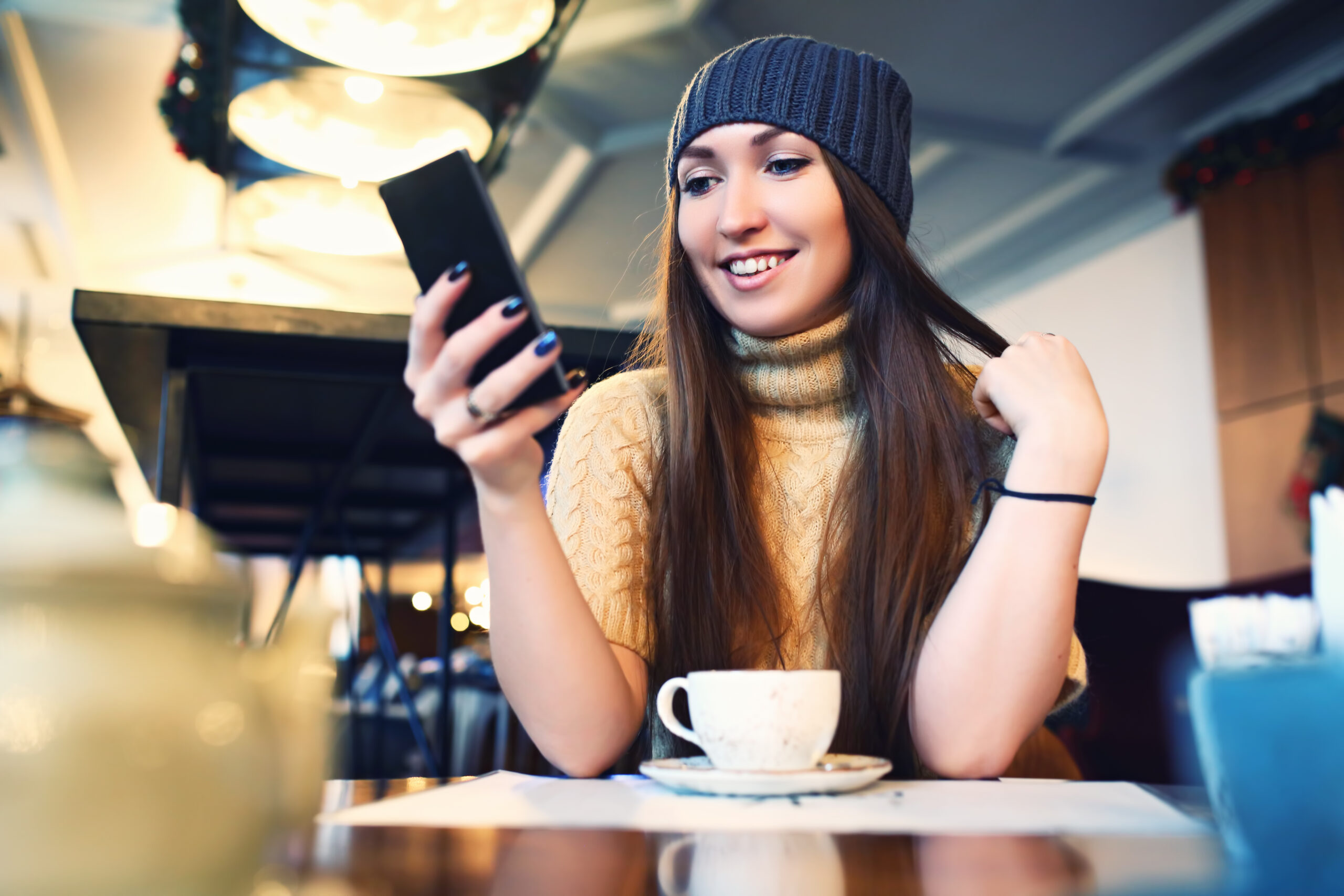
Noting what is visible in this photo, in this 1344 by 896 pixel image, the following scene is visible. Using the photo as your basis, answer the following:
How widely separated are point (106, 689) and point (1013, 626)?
0.66 meters

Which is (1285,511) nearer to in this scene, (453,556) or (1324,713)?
(453,556)

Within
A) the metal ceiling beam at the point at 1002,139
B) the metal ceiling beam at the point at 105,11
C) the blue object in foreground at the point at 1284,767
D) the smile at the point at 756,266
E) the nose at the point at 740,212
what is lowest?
the blue object in foreground at the point at 1284,767

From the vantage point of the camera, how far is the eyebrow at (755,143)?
1034 millimetres

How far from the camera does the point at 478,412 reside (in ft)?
1.89

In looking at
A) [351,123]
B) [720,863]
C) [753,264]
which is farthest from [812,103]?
[351,123]

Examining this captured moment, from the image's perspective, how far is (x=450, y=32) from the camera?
243 centimetres

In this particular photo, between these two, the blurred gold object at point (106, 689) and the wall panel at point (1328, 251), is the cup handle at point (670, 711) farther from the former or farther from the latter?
the wall panel at point (1328, 251)

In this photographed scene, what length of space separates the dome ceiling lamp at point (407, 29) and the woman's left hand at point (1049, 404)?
6.31ft

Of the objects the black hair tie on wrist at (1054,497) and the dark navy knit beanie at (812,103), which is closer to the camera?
the black hair tie on wrist at (1054,497)

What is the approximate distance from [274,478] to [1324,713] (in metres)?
1.96

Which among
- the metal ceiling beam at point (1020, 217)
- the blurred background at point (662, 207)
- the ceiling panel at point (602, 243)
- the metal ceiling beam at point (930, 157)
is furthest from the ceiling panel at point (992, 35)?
the ceiling panel at point (602, 243)

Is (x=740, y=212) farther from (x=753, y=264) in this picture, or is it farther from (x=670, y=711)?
(x=670, y=711)

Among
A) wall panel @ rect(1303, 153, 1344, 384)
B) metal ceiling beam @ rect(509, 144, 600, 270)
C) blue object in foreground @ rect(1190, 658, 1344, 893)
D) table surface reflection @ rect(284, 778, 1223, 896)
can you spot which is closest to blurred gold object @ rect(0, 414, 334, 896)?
table surface reflection @ rect(284, 778, 1223, 896)

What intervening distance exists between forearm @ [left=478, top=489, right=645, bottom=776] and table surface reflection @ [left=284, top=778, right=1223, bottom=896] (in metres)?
0.25
